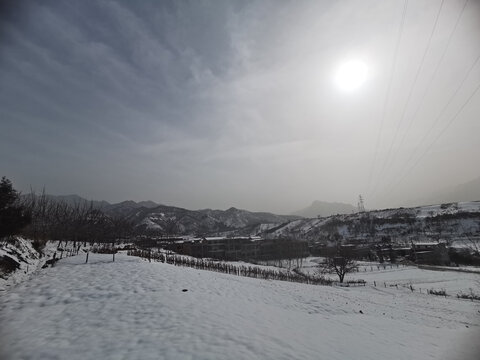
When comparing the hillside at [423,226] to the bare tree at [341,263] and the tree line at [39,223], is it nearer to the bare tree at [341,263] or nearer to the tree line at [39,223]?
the bare tree at [341,263]

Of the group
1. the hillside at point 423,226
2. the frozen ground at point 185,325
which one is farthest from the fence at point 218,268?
the hillside at point 423,226

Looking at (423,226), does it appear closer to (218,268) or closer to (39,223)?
(218,268)

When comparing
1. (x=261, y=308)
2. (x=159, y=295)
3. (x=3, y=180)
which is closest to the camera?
(x=159, y=295)

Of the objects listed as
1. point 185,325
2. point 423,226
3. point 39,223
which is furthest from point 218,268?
point 423,226

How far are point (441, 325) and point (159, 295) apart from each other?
20931 millimetres

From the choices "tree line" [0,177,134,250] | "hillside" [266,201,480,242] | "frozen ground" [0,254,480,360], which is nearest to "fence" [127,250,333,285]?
"tree line" [0,177,134,250]

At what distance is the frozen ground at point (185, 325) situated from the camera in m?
7.97

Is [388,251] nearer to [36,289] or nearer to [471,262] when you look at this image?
[471,262]

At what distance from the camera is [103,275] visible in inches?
734

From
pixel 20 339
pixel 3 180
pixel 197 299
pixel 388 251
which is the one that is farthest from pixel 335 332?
pixel 388 251

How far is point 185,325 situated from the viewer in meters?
9.84

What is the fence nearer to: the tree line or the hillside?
the tree line

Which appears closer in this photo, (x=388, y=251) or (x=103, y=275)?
(x=103, y=275)

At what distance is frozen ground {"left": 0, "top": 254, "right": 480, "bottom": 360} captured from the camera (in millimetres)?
7973
